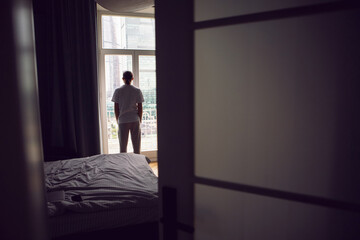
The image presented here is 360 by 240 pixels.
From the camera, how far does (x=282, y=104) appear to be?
28.5 inches

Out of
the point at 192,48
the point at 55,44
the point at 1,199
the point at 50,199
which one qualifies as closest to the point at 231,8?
the point at 192,48

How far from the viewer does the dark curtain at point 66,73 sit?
3.91 m

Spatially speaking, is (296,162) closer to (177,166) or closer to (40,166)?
(177,166)

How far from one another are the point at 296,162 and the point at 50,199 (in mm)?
1747

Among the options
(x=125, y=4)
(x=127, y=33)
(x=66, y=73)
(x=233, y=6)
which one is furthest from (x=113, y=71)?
(x=233, y=6)

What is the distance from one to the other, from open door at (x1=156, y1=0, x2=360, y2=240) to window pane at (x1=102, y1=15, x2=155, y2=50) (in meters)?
4.17

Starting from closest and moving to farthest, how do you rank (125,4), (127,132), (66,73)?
(125,4), (66,73), (127,132)

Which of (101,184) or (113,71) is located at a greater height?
(113,71)

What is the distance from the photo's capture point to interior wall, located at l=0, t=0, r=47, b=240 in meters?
0.77

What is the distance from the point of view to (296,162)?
729 mm

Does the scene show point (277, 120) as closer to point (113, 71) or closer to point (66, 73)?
point (66, 73)

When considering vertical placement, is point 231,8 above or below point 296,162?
above

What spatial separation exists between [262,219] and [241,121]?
0.30m

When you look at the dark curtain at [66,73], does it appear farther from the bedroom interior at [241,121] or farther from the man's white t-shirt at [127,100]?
the bedroom interior at [241,121]
